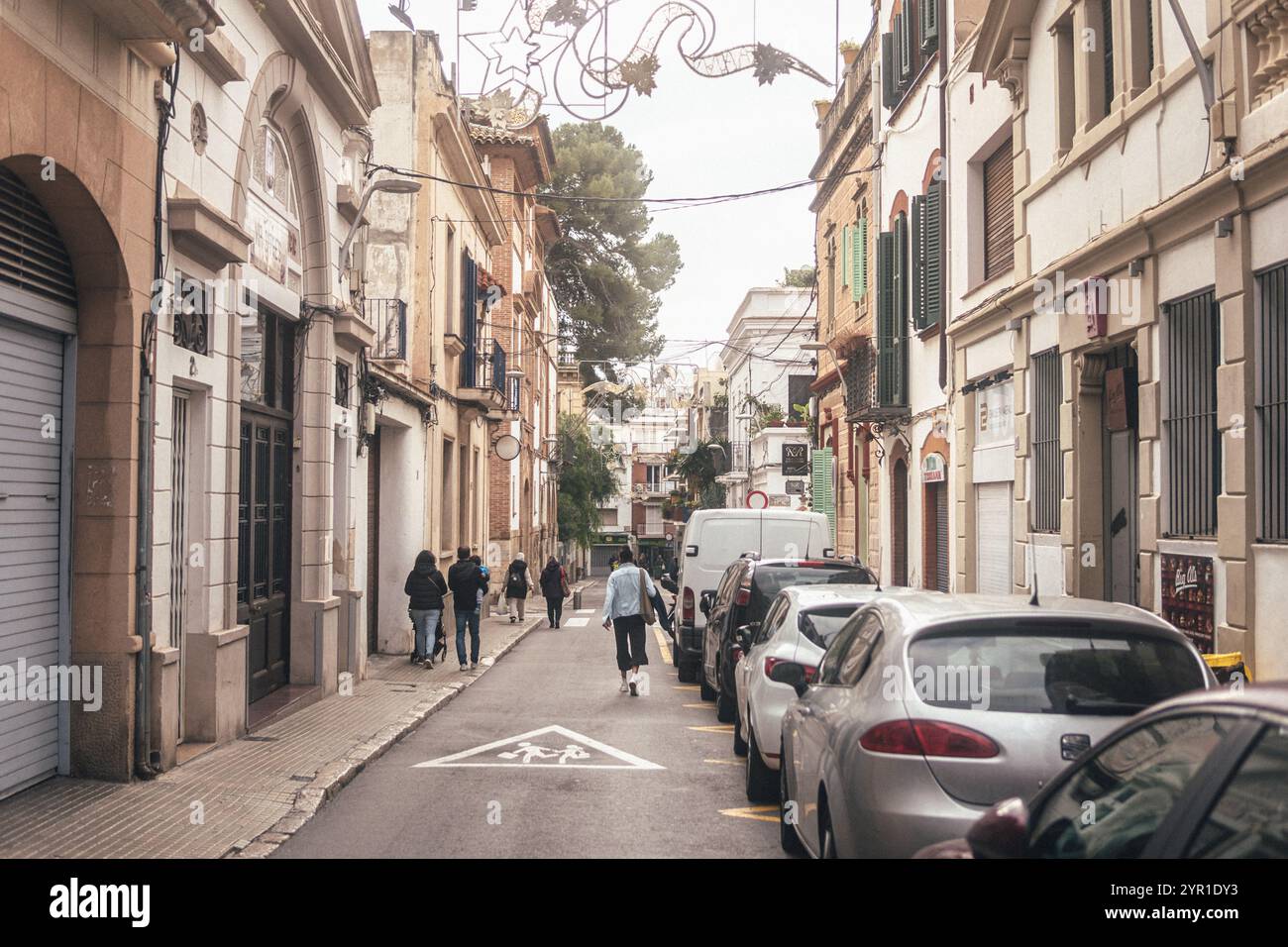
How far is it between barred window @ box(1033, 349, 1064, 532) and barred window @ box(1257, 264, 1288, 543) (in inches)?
178

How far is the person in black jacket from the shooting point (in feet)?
57.6

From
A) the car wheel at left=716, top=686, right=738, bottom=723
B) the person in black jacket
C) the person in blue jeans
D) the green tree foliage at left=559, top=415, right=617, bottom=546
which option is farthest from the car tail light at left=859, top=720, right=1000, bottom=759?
the green tree foliage at left=559, top=415, right=617, bottom=546

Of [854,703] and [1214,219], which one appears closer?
[854,703]

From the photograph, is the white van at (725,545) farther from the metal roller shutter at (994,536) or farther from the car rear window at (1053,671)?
the car rear window at (1053,671)

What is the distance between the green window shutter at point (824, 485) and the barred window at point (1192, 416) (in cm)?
1791

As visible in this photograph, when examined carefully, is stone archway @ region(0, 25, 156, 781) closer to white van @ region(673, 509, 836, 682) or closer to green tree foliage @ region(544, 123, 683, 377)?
white van @ region(673, 509, 836, 682)

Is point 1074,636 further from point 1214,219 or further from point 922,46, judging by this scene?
point 922,46

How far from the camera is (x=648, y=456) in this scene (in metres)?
91.2

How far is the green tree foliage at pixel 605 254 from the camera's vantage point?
47906 mm

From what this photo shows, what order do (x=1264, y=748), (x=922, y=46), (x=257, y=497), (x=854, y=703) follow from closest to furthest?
(x=1264, y=748), (x=854, y=703), (x=257, y=497), (x=922, y=46)
